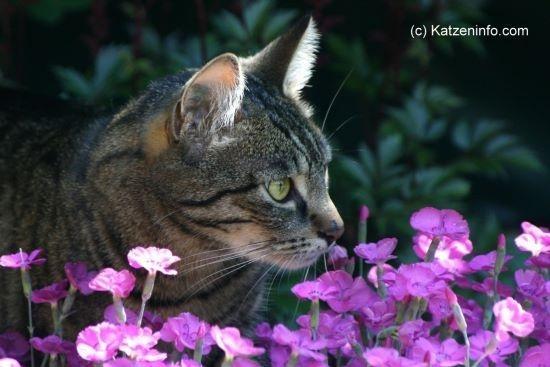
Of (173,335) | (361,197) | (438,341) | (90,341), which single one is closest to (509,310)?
(438,341)

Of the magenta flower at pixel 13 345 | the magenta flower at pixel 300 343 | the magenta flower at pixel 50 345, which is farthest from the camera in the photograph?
the magenta flower at pixel 13 345

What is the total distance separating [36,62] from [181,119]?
86.5 inches

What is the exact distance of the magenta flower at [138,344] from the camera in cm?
156

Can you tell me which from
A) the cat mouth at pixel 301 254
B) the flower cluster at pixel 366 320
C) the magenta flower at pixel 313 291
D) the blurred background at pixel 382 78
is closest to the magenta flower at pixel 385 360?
the flower cluster at pixel 366 320

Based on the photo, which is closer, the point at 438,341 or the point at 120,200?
the point at 438,341

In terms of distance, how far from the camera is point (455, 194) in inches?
123

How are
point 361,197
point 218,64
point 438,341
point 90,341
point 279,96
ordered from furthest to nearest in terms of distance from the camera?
point 361,197, point 279,96, point 218,64, point 438,341, point 90,341

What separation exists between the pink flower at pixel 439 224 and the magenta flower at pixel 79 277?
616 millimetres

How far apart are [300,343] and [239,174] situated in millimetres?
639

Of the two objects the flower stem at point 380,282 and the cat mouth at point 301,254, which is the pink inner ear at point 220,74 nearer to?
the cat mouth at point 301,254

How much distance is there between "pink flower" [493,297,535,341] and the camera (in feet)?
5.23

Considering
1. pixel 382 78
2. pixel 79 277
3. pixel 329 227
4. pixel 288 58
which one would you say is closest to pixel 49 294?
pixel 79 277

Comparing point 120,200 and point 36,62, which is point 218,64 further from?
point 36,62

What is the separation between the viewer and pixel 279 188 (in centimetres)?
228
